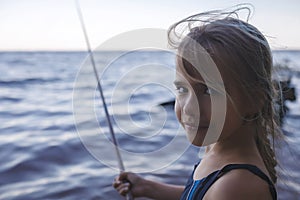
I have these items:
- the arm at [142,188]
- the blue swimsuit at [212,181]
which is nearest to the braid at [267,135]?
the blue swimsuit at [212,181]

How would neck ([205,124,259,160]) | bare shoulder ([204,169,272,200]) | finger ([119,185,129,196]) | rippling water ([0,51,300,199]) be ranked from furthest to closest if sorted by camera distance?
rippling water ([0,51,300,199]) → finger ([119,185,129,196]) → neck ([205,124,259,160]) → bare shoulder ([204,169,272,200])

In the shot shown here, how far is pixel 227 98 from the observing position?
2.68 feet

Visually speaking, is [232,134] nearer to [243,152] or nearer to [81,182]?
[243,152]

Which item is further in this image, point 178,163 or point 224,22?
point 178,163

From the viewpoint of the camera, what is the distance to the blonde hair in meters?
0.80

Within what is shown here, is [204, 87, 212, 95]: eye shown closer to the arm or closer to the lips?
the lips

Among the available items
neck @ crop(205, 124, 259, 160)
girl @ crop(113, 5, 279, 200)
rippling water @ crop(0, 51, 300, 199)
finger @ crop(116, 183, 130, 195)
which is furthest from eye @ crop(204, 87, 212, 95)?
finger @ crop(116, 183, 130, 195)

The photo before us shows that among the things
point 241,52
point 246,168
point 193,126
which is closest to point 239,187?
point 246,168

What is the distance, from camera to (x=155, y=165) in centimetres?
235

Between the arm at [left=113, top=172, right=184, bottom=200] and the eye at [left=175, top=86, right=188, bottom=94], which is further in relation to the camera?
the arm at [left=113, top=172, right=184, bottom=200]

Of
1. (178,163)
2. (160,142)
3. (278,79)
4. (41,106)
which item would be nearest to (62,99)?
(41,106)

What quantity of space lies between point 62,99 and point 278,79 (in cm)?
510

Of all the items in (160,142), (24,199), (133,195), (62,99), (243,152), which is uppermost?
(243,152)

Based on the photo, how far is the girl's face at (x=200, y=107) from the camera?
0.82 m
